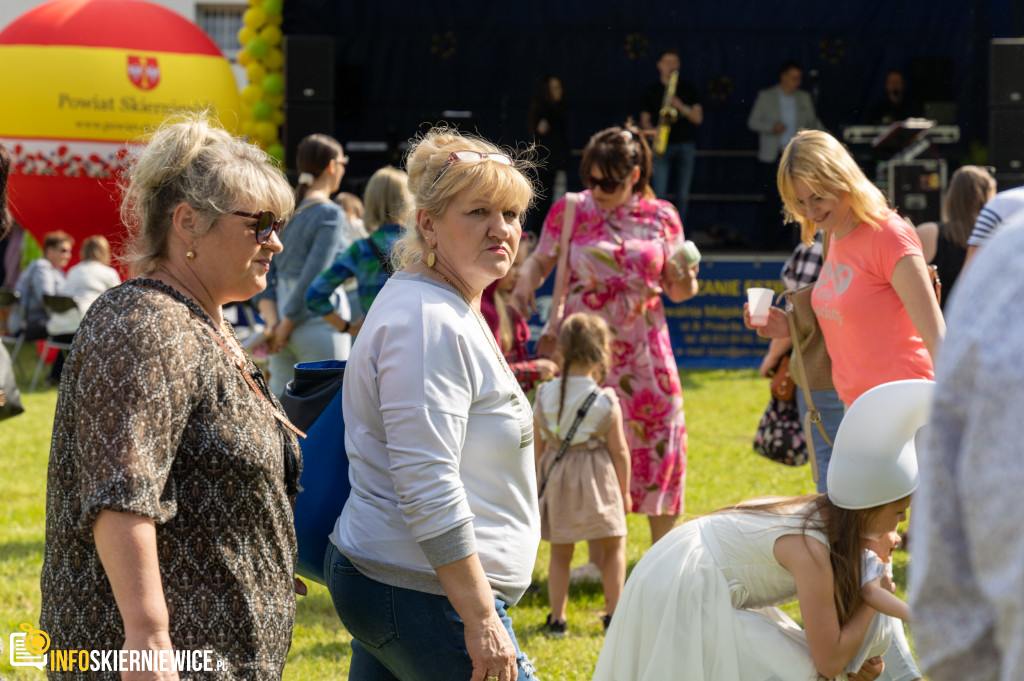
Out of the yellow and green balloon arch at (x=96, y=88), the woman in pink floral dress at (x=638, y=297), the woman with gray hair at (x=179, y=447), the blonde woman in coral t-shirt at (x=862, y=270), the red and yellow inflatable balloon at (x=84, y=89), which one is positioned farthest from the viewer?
the red and yellow inflatable balloon at (x=84, y=89)

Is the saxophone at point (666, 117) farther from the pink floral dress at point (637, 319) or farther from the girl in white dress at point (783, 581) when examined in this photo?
the girl in white dress at point (783, 581)

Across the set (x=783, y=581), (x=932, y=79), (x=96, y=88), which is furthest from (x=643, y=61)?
(x=783, y=581)

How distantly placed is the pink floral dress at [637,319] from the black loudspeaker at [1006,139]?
625 centimetres

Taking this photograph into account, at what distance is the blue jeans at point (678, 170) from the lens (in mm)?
11758

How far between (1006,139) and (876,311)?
7200 mm

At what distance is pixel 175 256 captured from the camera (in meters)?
1.81

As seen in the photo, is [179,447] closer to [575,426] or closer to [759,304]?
[759,304]

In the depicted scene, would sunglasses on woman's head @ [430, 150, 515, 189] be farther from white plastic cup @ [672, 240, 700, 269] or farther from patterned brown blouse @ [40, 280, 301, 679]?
white plastic cup @ [672, 240, 700, 269]

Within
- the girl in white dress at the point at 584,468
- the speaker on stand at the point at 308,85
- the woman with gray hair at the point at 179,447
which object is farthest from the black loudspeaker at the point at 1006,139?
the woman with gray hair at the point at 179,447

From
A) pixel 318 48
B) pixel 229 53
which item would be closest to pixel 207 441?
pixel 318 48

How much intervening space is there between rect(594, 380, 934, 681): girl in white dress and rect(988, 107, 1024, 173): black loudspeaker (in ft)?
25.4

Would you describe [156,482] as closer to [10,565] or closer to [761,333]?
[761,333]

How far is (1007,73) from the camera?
30.3 ft

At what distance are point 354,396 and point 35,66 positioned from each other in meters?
10.3
